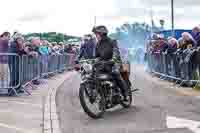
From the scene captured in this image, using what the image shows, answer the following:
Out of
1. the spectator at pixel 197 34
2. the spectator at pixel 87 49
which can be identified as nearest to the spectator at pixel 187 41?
the spectator at pixel 197 34

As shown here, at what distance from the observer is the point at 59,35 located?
6375 centimetres

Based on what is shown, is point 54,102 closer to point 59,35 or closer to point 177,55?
point 177,55

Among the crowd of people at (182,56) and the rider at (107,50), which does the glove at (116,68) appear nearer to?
the rider at (107,50)

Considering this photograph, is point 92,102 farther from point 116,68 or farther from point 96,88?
point 116,68

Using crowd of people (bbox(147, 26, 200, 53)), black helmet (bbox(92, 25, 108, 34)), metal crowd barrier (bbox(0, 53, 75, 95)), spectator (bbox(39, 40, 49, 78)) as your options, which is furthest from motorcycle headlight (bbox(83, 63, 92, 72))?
spectator (bbox(39, 40, 49, 78))

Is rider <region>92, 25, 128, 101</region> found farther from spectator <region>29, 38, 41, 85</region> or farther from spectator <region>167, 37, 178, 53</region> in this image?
spectator <region>167, 37, 178, 53</region>

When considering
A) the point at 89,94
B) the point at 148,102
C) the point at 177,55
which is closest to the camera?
the point at 89,94

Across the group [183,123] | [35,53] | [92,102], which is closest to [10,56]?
[35,53]

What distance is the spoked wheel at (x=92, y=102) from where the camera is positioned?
10375mm

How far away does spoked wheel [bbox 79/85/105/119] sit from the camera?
1038cm

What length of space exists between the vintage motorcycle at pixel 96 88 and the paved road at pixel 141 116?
232mm

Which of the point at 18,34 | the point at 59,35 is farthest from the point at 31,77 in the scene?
the point at 59,35

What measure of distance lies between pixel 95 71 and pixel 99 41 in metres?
0.96

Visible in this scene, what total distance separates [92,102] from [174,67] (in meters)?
8.80
